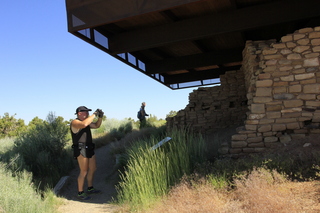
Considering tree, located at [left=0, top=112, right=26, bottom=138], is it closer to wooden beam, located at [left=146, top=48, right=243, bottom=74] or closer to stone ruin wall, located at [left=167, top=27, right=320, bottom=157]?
wooden beam, located at [left=146, top=48, right=243, bottom=74]

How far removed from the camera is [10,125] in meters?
21.0

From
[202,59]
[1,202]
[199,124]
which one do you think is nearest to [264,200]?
[1,202]

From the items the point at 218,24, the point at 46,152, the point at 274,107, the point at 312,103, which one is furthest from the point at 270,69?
the point at 46,152

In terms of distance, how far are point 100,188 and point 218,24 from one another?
493 centimetres

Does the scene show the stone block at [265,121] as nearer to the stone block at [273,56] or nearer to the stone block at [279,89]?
the stone block at [279,89]

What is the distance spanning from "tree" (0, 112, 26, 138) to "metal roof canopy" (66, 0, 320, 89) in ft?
46.1

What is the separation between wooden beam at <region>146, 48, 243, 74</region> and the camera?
10.2 metres

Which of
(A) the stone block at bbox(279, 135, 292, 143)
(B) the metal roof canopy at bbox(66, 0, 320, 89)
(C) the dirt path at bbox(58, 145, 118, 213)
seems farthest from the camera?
(B) the metal roof canopy at bbox(66, 0, 320, 89)

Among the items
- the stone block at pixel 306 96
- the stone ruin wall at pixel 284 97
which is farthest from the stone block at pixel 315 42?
the stone block at pixel 306 96

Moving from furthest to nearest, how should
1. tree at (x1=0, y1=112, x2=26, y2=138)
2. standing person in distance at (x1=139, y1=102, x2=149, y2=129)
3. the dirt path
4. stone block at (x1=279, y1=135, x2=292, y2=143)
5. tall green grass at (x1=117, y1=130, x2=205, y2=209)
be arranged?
tree at (x1=0, y1=112, x2=26, y2=138), standing person in distance at (x1=139, y1=102, x2=149, y2=129), stone block at (x1=279, y1=135, x2=292, y2=143), the dirt path, tall green grass at (x1=117, y1=130, x2=205, y2=209)

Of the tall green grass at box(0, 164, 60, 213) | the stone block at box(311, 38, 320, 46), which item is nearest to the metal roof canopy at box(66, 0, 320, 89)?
the stone block at box(311, 38, 320, 46)

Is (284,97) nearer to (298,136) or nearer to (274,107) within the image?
(274,107)

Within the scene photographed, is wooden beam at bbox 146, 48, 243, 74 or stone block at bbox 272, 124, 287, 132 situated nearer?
stone block at bbox 272, 124, 287, 132

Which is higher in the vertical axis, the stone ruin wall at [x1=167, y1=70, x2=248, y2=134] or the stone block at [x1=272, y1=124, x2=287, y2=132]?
the stone ruin wall at [x1=167, y1=70, x2=248, y2=134]
